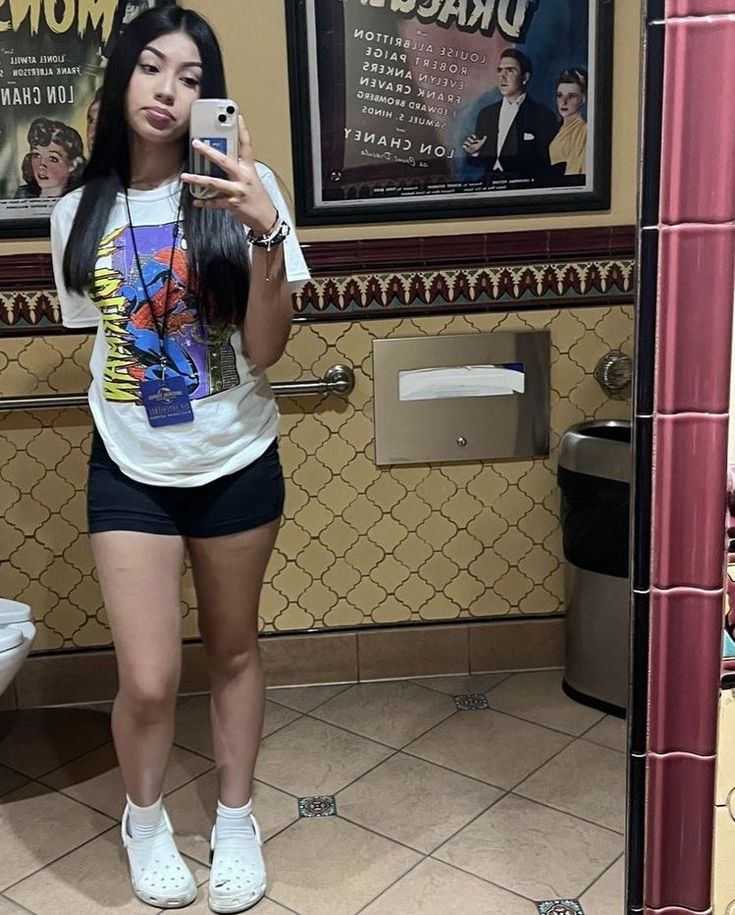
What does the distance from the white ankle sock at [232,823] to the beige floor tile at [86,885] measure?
9 centimetres

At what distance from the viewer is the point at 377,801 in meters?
2.08

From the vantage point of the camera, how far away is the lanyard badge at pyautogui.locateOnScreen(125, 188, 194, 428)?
160 centimetres

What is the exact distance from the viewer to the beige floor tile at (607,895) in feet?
5.77

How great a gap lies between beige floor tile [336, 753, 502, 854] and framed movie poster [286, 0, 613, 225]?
119 cm

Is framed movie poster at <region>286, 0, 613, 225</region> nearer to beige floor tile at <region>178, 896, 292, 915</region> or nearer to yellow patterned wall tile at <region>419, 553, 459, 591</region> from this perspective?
yellow patterned wall tile at <region>419, 553, 459, 591</region>

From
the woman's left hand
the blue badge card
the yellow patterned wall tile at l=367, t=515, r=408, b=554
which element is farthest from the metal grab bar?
the woman's left hand

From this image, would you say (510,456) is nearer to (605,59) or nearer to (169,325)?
(605,59)

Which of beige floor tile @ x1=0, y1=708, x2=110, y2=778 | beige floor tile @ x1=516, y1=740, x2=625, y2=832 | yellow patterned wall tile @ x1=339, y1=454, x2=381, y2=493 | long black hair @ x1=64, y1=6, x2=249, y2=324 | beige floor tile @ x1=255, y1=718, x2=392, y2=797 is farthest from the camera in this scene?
yellow patterned wall tile @ x1=339, y1=454, x2=381, y2=493

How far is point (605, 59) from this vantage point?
2.31 metres

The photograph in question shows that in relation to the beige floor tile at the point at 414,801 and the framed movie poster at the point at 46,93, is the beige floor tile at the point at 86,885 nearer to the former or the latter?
the beige floor tile at the point at 414,801

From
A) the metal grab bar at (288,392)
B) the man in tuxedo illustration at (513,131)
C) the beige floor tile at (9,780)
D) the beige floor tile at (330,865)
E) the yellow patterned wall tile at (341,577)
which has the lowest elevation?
the beige floor tile at (330,865)

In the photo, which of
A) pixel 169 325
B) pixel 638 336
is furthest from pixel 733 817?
pixel 169 325

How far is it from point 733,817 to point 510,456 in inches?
57.1

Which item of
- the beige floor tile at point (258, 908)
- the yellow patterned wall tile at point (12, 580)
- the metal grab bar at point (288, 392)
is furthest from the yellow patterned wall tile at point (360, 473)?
the beige floor tile at point (258, 908)
